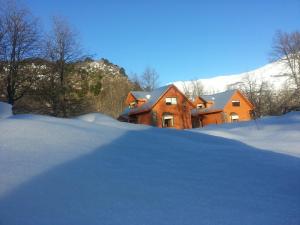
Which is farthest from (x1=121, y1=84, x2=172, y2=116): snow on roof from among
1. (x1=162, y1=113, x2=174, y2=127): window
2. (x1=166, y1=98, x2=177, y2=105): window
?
(x1=162, y1=113, x2=174, y2=127): window

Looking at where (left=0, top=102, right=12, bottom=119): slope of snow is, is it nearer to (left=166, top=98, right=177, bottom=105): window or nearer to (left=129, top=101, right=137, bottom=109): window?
(left=166, top=98, right=177, bottom=105): window

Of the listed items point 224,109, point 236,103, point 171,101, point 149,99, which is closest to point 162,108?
point 171,101

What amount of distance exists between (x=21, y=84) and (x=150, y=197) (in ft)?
52.6

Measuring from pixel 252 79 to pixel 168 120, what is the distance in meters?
27.2

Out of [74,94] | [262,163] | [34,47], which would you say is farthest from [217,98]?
[262,163]

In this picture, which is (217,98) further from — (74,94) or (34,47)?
(34,47)

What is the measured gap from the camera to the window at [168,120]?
34800 millimetres

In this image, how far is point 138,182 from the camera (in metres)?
3.20

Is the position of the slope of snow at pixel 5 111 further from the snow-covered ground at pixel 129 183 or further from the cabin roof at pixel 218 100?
the cabin roof at pixel 218 100

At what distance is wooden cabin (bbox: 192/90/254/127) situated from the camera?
41.0 m

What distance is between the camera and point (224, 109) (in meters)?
40.6

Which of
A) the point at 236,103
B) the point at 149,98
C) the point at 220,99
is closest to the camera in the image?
the point at 149,98

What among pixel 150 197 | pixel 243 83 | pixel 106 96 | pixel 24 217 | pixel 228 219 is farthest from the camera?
pixel 243 83

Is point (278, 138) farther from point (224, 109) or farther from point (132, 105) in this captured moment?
point (224, 109)
